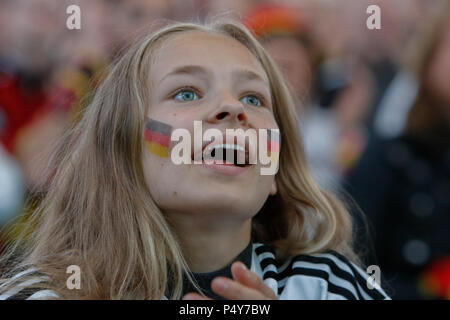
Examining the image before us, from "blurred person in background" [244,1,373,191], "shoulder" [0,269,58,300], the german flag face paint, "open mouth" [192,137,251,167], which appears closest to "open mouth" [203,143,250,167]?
"open mouth" [192,137,251,167]

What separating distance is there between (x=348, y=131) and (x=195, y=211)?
1.71m

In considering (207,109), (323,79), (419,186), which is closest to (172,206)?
(207,109)

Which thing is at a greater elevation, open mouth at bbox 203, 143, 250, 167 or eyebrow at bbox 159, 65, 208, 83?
eyebrow at bbox 159, 65, 208, 83

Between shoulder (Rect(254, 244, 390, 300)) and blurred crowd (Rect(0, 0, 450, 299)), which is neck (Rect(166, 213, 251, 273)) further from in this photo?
blurred crowd (Rect(0, 0, 450, 299))

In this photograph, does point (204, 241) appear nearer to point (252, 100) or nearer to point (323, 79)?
point (252, 100)

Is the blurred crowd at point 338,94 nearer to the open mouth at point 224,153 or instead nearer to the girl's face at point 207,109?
the girl's face at point 207,109

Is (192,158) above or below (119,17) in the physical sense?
below

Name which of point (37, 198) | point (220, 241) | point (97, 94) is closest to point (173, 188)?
point (220, 241)

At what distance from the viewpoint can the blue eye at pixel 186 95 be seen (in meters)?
1.55

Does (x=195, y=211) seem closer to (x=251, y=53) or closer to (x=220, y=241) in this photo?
(x=220, y=241)

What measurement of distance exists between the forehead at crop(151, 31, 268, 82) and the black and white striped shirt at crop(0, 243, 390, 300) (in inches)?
16.9

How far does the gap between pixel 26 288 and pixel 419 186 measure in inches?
51.4

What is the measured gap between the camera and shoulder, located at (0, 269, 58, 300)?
143 cm
